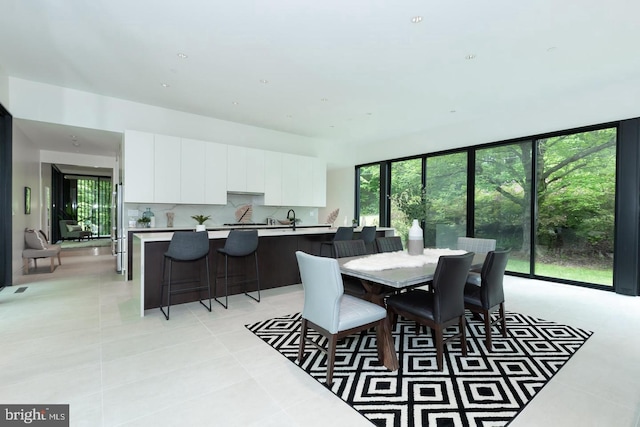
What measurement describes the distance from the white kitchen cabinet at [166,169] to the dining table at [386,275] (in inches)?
151

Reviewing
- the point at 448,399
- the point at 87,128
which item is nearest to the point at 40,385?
the point at 448,399

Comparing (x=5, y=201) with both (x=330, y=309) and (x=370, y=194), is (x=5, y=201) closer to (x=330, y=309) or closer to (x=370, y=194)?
(x=330, y=309)

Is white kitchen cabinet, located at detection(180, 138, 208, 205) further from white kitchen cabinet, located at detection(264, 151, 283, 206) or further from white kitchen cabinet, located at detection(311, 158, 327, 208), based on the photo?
white kitchen cabinet, located at detection(311, 158, 327, 208)

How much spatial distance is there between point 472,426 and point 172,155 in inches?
216

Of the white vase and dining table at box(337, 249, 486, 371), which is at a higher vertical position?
the white vase

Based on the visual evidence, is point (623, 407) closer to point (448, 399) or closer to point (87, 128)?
point (448, 399)

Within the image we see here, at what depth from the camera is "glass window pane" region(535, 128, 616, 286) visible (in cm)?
454

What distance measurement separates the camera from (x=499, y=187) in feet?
18.5

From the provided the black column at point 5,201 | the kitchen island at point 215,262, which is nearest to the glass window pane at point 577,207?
the kitchen island at point 215,262

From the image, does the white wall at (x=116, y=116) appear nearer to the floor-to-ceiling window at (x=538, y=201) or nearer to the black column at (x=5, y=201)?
the black column at (x=5, y=201)

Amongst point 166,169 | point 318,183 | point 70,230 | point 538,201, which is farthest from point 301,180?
point 70,230

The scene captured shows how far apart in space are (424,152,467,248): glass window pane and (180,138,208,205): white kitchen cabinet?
Answer: 443cm

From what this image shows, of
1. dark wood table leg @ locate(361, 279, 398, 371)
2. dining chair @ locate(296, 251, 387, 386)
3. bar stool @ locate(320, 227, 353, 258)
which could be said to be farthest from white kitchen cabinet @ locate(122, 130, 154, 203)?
dark wood table leg @ locate(361, 279, 398, 371)

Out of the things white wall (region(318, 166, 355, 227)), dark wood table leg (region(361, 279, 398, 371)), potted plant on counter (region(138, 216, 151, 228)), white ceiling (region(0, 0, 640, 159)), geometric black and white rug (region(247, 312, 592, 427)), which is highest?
white ceiling (region(0, 0, 640, 159))
